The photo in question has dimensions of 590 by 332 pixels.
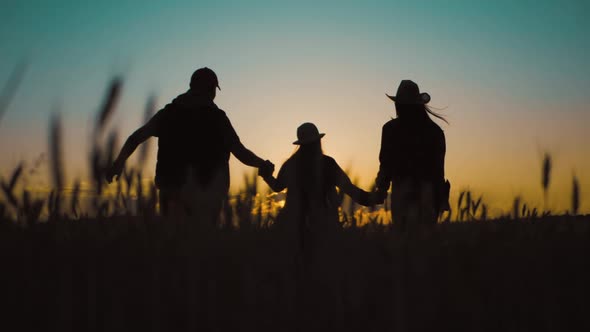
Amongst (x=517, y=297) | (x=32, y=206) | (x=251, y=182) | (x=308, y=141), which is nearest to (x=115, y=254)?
(x=32, y=206)

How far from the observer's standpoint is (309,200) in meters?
3.03

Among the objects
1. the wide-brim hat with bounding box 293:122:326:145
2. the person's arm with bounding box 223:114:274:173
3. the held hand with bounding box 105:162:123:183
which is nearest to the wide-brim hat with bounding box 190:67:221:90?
the person's arm with bounding box 223:114:274:173

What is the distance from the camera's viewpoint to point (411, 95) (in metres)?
5.58

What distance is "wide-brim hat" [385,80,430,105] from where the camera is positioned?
558 centimetres

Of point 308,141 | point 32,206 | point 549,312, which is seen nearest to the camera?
point 549,312

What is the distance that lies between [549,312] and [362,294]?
73 centimetres

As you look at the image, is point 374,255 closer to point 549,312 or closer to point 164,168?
point 549,312

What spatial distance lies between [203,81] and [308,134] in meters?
1.25

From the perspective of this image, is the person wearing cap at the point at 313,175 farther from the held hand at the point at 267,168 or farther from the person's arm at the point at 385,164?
the person's arm at the point at 385,164

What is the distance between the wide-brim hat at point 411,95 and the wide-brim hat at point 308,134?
1.37m

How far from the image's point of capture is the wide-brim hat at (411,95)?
18.3 feet

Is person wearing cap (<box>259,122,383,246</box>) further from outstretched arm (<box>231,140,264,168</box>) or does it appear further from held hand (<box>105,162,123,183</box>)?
held hand (<box>105,162,123,183</box>)

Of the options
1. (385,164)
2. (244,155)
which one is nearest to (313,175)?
(244,155)

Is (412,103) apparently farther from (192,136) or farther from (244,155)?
(192,136)
